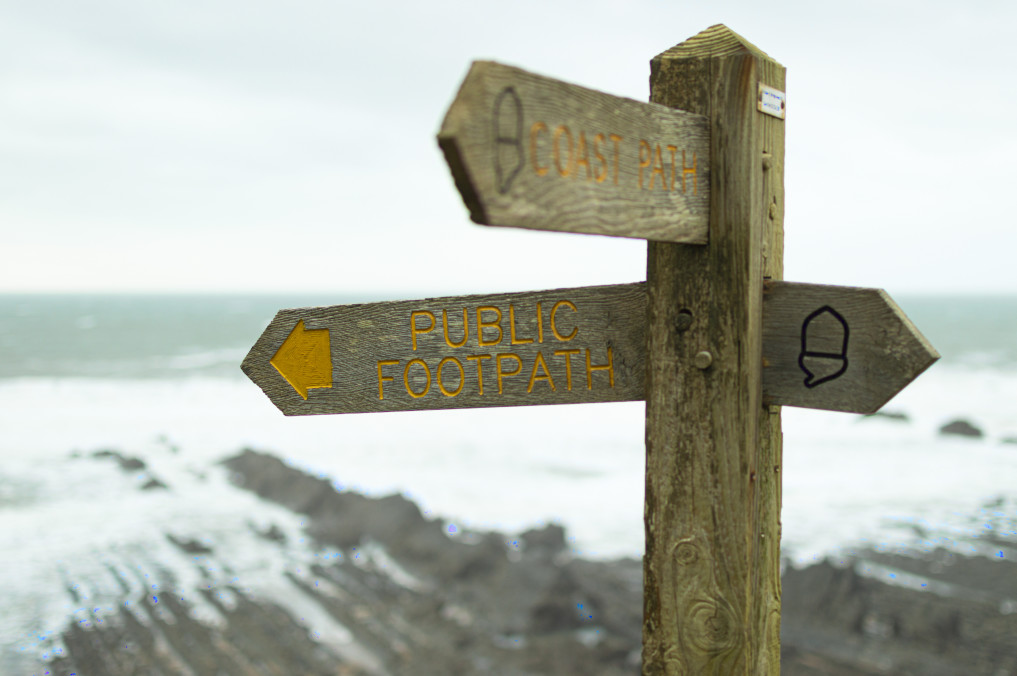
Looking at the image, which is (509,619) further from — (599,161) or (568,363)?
(599,161)

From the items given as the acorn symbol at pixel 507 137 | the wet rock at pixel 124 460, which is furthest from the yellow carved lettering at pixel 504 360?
the wet rock at pixel 124 460

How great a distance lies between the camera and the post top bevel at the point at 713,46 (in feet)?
5.97

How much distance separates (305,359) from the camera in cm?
225

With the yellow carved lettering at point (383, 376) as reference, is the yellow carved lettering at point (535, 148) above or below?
above

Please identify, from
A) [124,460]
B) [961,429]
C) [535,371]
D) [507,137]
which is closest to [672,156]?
[507,137]

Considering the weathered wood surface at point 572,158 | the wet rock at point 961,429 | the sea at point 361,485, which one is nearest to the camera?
the weathered wood surface at point 572,158

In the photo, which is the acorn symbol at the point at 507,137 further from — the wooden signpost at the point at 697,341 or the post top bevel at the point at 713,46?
the post top bevel at the point at 713,46

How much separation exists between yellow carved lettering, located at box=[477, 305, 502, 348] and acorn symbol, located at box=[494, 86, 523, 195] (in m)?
0.69

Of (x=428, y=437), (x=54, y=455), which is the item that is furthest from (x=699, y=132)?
(x=54, y=455)

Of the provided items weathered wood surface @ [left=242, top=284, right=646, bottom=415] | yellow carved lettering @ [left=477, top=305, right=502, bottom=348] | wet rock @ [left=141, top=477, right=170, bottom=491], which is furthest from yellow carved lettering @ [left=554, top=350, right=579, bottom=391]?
wet rock @ [left=141, top=477, right=170, bottom=491]

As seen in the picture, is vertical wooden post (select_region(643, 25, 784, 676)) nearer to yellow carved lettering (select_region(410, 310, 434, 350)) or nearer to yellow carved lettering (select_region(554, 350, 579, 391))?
yellow carved lettering (select_region(554, 350, 579, 391))

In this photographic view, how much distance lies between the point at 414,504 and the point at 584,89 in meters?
12.4

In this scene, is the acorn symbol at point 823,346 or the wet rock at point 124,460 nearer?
the acorn symbol at point 823,346

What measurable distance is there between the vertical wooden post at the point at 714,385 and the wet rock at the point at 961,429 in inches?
909
